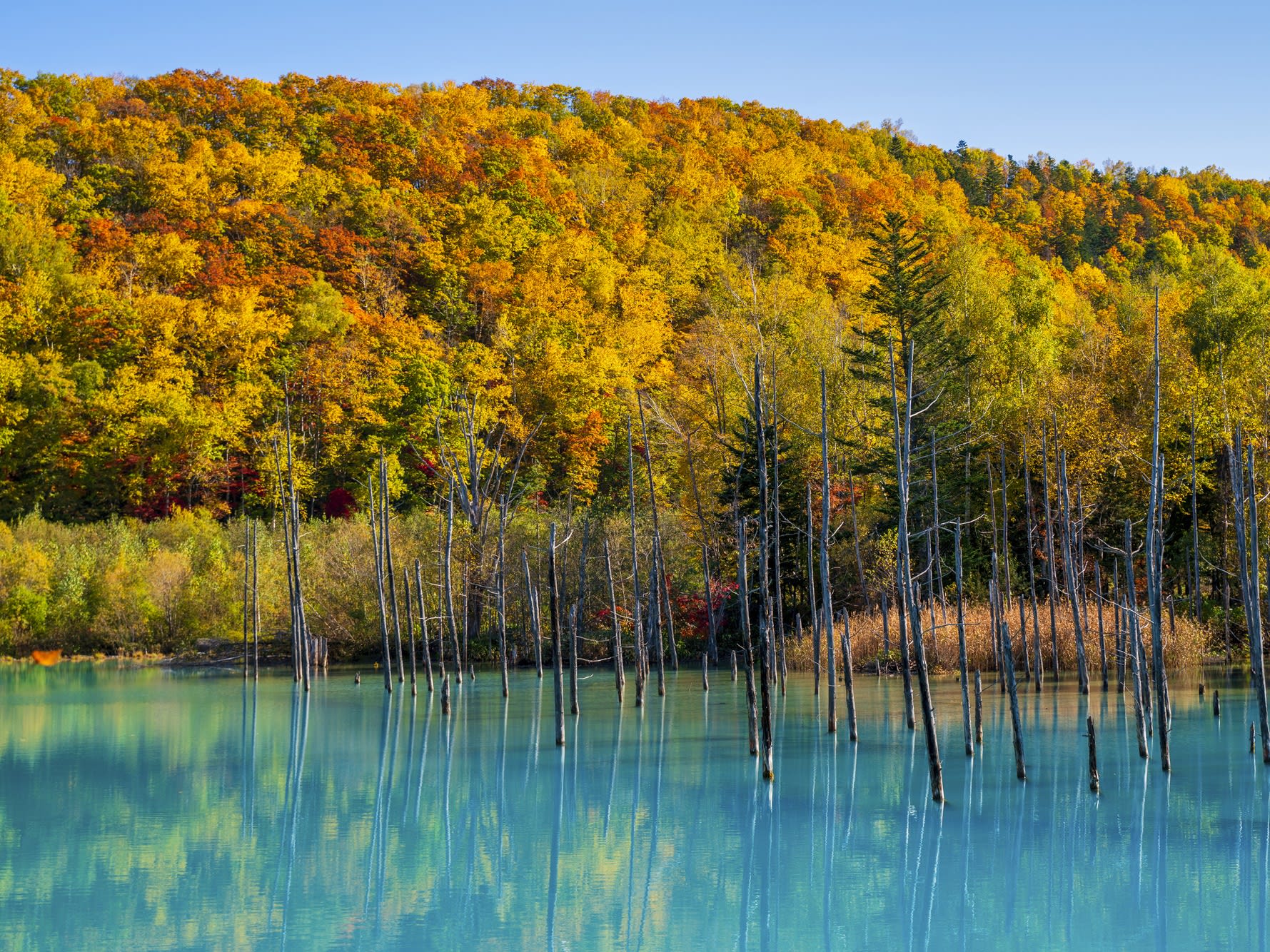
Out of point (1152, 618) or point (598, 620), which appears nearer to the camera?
point (1152, 618)

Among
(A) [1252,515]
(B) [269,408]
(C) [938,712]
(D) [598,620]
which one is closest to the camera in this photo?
(A) [1252,515]

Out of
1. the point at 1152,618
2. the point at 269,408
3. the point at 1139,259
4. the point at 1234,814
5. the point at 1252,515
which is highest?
the point at 1139,259

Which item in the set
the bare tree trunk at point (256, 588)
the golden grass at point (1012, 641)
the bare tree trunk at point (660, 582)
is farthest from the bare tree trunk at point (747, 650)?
the bare tree trunk at point (256, 588)

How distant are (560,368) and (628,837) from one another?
3698 cm

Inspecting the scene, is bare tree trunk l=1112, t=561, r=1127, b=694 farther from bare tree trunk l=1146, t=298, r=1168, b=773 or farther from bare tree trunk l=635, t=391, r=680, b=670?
bare tree trunk l=635, t=391, r=680, b=670

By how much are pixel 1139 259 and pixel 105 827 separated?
2692 inches

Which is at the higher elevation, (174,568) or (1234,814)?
(174,568)

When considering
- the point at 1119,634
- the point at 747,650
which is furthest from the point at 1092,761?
A: the point at 1119,634

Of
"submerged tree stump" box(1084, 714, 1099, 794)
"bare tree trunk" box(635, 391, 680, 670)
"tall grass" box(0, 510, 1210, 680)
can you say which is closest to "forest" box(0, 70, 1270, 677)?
"tall grass" box(0, 510, 1210, 680)

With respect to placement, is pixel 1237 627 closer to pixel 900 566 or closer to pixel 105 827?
pixel 900 566

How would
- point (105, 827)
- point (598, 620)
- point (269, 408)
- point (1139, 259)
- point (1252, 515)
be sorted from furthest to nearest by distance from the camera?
point (1139, 259)
point (269, 408)
point (598, 620)
point (1252, 515)
point (105, 827)

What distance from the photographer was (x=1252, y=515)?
16.9 metres

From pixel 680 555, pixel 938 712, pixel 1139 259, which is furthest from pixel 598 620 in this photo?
pixel 1139 259

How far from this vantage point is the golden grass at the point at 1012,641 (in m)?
28.5
